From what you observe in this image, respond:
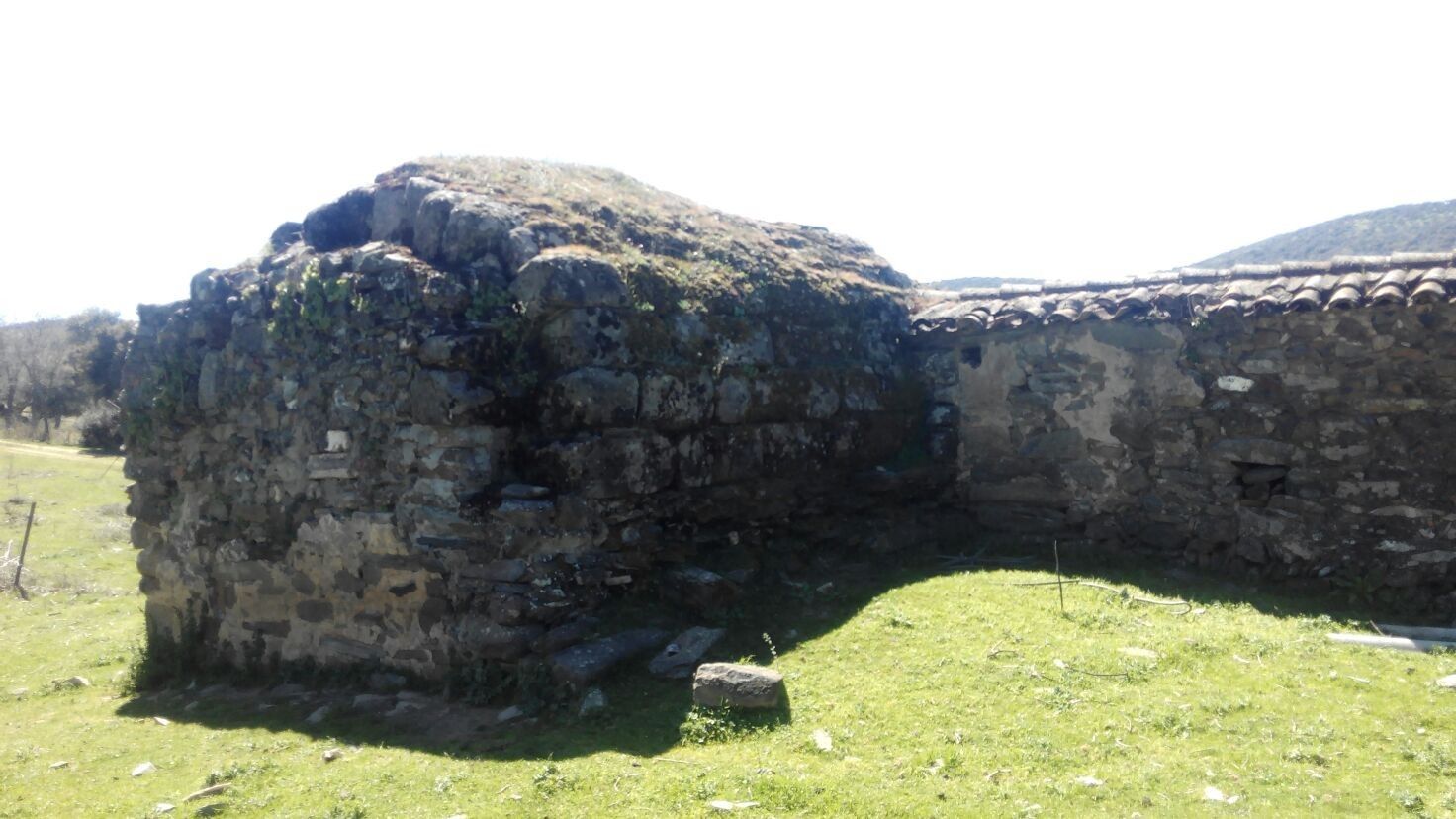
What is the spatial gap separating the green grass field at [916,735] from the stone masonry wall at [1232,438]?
25.8 inches

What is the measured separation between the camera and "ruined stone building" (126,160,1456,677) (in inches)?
259

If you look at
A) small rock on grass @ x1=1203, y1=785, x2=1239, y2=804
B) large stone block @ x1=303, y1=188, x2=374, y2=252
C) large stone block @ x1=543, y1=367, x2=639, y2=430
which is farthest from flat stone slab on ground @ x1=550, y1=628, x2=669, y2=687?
large stone block @ x1=303, y1=188, x2=374, y2=252

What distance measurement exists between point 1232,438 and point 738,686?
16.7ft

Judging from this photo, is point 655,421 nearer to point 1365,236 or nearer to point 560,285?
point 560,285

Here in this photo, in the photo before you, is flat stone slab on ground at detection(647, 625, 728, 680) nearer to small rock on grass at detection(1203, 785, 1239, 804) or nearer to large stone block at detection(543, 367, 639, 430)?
large stone block at detection(543, 367, 639, 430)

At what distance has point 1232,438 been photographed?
26.4 feet

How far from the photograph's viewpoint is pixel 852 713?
5.27m

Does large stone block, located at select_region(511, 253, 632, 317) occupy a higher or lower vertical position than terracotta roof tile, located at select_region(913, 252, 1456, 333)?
higher

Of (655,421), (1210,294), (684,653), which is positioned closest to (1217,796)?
(684,653)

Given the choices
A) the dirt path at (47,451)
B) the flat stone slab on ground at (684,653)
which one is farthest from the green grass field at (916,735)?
the dirt path at (47,451)

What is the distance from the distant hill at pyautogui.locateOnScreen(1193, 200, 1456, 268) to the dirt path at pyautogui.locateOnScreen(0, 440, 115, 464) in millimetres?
28112

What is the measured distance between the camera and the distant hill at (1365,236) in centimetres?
1630

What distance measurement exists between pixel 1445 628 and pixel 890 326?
5.05 meters

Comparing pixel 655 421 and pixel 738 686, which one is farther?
pixel 655 421
